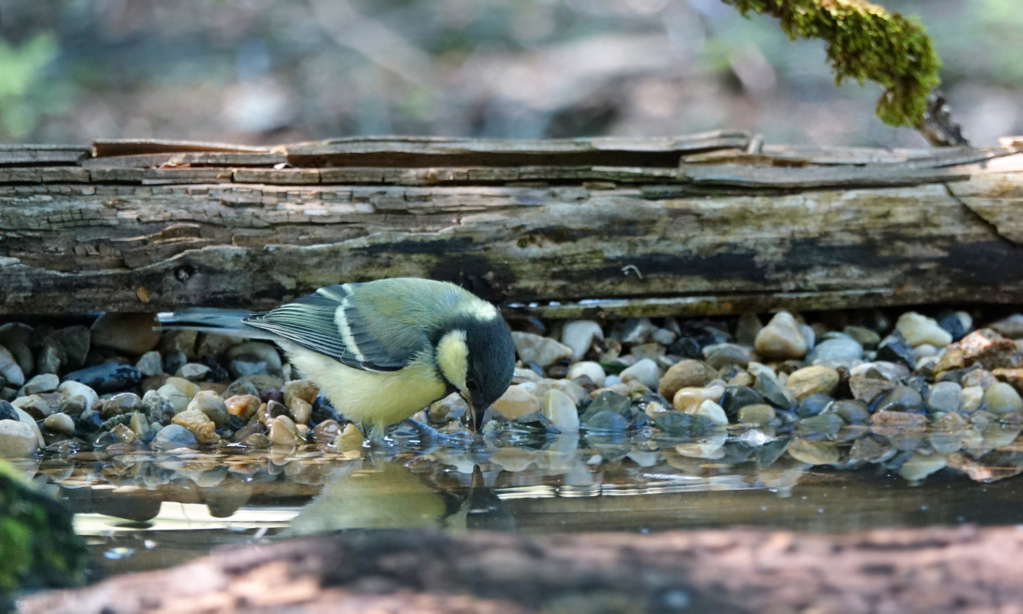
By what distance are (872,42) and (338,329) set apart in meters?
2.92

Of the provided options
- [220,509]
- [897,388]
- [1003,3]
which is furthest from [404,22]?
[220,509]

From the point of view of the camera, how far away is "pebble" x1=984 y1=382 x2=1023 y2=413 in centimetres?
402

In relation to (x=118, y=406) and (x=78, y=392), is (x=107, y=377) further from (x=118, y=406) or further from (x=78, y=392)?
(x=118, y=406)

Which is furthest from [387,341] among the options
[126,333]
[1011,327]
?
[1011,327]

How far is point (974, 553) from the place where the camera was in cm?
196

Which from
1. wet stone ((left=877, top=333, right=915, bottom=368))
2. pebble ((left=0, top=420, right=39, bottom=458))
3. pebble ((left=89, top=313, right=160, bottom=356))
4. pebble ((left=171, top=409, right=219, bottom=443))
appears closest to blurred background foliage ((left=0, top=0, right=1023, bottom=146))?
wet stone ((left=877, top=333, right=915, bottom=368))

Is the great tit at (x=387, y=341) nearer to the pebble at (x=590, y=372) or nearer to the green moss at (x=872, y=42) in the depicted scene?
the pebble at (x=590, y=372)

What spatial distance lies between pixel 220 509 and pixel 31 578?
0.73 meters

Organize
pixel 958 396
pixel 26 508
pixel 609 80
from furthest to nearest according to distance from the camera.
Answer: pixel 609 80 < pixel 958 396 < pixel 26 508

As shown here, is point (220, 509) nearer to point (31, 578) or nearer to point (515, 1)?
point (31, 578)

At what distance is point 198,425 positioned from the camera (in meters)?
3.71

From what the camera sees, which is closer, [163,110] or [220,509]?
[220,509]

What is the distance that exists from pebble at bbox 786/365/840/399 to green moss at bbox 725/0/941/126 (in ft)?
4.87

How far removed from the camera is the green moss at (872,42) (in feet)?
14.7
